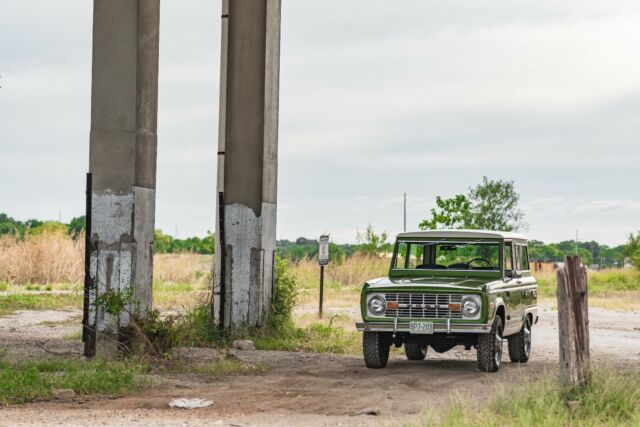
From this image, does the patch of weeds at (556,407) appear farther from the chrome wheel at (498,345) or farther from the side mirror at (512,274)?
the side mirror at (512,274)

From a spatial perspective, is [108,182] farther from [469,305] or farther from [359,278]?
[359,278]

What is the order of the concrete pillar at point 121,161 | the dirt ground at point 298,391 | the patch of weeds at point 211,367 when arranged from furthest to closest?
the concrete pillar at point 121,161
the patch of weeds at point 211,367
the dirt ground at point 298,391

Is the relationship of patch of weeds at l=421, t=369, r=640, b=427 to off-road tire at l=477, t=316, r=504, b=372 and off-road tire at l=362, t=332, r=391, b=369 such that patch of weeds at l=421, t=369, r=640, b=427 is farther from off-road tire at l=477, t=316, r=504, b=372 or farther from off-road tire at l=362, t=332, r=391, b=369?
off-road tire at l=362, t=332, r=391, b=369

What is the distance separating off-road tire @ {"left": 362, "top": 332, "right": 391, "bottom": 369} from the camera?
582 inches

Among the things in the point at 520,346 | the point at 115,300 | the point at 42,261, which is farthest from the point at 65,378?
the point at 42,261

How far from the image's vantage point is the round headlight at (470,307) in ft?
46.4

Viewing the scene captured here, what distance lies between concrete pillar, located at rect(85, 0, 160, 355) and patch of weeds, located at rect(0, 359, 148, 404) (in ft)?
4.77

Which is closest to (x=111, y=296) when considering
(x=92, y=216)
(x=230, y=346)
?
(x=92, y=216)

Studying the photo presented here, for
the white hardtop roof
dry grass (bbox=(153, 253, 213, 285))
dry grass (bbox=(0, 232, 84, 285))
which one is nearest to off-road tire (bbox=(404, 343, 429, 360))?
the white hardtop roof

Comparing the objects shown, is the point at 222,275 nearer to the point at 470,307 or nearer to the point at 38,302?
the point at 470,307

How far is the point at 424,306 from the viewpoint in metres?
14.3

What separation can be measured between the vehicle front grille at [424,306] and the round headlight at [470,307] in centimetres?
7

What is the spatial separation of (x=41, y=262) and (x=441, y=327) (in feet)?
85.6

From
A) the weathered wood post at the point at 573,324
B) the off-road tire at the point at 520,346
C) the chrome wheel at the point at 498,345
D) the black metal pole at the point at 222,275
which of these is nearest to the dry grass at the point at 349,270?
the black metal pole at the point at 222,275
